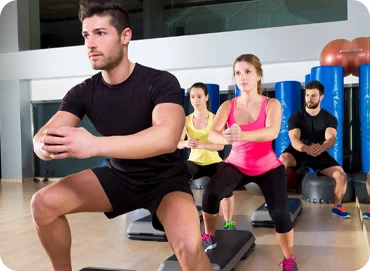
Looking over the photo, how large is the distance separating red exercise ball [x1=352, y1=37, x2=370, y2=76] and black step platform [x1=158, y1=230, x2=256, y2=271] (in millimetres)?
3368

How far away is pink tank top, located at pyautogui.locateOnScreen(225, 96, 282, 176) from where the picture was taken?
98.3 inches

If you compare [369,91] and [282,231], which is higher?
[369,91]

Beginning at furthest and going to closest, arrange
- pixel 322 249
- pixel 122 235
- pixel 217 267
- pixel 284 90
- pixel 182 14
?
pixel 182 14 < pixel 284 90 < pixel 122 235 < pixel 322 249 < pixel 217 267

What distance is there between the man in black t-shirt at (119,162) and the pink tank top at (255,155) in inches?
26.5

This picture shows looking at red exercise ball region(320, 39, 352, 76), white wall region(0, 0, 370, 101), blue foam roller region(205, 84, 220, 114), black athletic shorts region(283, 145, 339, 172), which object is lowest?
black athletic shorts region(283, 145, 339, 172)

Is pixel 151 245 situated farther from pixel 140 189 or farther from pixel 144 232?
pixel 140 189

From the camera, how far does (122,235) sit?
11.8 feet

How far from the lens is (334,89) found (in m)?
5.22

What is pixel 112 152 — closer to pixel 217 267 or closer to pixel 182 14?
pixel 217 267

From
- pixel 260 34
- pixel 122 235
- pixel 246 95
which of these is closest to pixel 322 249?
pixel 246 95

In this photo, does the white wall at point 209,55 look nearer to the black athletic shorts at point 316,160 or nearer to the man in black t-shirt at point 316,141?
the man in black t-shirt at point 316,141

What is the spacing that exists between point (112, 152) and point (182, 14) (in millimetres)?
6349

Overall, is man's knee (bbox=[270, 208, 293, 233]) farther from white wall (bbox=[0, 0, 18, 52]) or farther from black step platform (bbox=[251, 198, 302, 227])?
white wall (bbox=[0, 0, 18, 52])

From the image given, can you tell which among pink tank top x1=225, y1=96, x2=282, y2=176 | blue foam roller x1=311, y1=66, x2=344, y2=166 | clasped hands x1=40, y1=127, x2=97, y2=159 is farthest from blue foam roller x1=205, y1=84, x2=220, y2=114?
clasped hands x1=40, y1=127, x2=97, y2=159
